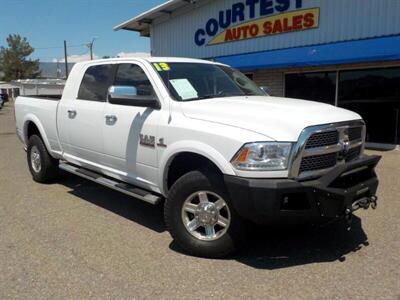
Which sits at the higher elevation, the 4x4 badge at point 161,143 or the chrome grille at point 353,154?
the 4x4 badge at point 161,143

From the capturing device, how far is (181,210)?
4016mm

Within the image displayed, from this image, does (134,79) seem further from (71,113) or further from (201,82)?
(71,113)

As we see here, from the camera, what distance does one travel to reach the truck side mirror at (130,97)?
4.31 meters

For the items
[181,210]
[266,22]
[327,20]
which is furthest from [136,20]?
[181,210]

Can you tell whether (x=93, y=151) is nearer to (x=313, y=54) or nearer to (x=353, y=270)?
(x=353, y=270)

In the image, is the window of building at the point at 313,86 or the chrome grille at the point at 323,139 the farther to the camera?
the window of building at the point at 313,86

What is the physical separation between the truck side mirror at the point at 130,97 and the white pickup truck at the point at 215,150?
11 mm

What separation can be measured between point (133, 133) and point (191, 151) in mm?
992

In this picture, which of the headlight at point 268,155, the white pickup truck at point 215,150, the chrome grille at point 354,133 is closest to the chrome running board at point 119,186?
the white pickup truck at point 215,150

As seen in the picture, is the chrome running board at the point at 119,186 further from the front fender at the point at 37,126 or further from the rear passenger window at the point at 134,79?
the rear passenger window at the point at 134,79

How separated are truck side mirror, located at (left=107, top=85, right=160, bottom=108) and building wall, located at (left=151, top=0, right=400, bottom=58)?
8.32 m

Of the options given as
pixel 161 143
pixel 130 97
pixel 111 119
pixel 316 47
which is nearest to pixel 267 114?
pixel 161 143

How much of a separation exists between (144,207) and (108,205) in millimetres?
515

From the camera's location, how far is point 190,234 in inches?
158
